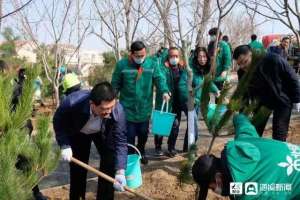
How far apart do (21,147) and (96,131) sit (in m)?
1.52

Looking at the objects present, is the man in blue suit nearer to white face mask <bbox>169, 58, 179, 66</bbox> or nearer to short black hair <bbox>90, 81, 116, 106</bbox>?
short black hair <bbox>90, 81, 116, 106</bbox>

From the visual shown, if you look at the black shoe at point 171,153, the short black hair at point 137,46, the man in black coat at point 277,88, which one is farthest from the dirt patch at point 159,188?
the short black hair at point 137,46

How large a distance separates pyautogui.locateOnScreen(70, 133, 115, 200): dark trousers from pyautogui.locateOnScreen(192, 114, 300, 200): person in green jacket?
1.17 m

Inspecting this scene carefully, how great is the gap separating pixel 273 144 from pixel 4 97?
1.35 meters

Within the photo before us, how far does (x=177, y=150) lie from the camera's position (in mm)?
5680

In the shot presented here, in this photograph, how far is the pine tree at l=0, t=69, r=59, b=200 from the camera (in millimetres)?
1742

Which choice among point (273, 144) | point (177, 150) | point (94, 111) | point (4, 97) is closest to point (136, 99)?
point (177, 150)

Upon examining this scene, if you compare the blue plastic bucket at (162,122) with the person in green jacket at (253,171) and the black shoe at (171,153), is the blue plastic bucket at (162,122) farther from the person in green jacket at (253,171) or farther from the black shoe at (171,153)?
the person in green jacket at (253,171)

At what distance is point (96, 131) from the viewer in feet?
11.0

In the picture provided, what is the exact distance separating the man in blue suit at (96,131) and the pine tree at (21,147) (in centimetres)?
83

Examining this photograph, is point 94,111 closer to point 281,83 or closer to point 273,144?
point 273,144

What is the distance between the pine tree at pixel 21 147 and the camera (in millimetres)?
1742

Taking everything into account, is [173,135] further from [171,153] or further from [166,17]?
[166,17]

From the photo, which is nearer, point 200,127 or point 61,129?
point 61,129
